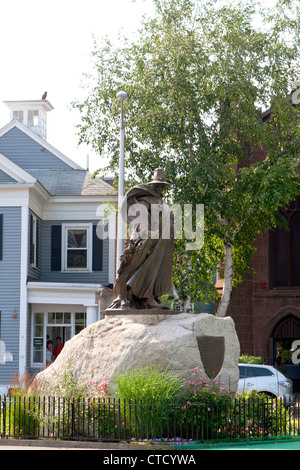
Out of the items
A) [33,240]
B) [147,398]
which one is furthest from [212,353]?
[33,240]

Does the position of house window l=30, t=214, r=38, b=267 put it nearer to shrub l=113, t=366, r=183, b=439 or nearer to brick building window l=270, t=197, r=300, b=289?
brick building window l=270, t=197, r=300, b=289

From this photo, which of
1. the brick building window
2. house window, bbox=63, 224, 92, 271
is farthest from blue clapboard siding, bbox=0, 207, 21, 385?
the brick building window

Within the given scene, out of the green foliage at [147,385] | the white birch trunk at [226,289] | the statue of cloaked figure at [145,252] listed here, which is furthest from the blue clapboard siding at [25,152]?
the green foliage at [147,385]

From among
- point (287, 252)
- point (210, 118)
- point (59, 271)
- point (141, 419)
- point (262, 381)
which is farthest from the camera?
point (287, 252)

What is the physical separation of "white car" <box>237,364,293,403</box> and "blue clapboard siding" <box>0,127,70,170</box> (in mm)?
15429

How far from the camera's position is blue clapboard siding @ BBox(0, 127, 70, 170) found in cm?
3347

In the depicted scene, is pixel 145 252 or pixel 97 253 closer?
pixel 145 252

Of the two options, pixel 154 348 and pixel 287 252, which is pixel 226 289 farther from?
pixel 154 348

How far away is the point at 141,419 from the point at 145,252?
294cm

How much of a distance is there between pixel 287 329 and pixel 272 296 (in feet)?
4.60

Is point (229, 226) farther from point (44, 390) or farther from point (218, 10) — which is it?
point (44, 390)

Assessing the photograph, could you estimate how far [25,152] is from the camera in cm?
3366

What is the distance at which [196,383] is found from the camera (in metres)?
12.1
